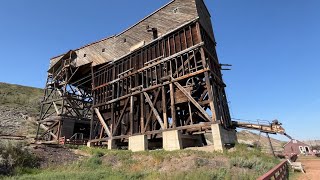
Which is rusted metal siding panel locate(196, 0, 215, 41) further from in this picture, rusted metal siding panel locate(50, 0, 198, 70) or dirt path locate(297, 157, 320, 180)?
dirt path locate(297, 157, 320, 180)

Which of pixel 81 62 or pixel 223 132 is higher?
pixel 81 62

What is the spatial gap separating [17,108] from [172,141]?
4153 centimetres

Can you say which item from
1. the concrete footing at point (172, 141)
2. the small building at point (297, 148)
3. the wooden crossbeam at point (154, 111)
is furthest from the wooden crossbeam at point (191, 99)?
the small building at point (297, 148)

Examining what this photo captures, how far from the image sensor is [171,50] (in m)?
22.7

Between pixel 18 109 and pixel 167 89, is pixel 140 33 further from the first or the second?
pixel 18 109

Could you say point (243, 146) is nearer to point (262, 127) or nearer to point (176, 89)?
point (262, 127)

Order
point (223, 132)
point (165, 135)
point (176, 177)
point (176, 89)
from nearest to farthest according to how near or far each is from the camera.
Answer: point (176, 177) → point (223, 132) → point (165, 135) → point (176, 89)

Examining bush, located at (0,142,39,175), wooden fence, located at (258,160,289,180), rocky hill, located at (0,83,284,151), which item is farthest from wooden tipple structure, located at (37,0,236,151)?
rocky hill, located at (0,83,284,151)

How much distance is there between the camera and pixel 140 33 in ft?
88.2

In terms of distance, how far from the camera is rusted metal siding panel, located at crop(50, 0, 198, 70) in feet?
75.2

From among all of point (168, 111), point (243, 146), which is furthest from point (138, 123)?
point (243, 146)

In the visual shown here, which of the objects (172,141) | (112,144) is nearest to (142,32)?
(112,144)

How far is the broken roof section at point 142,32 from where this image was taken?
2288cm

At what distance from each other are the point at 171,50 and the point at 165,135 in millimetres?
8992
